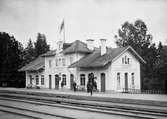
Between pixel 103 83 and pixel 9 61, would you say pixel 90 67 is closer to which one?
pixel 103 83

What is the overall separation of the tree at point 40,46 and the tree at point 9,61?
1582 cm

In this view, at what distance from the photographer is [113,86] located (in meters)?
33.7

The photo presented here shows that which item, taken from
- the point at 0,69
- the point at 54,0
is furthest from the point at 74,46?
the point at 54,0

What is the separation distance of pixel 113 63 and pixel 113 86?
286cm

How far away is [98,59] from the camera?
3541 centimetres

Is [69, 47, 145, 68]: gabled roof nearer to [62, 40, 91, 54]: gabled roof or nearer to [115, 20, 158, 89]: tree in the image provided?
[62, 40, 91, 54]: gabled roof

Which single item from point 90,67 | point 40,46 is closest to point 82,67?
point 90,67

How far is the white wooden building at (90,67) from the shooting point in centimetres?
3412

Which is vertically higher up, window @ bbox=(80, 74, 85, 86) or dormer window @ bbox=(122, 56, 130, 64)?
dormer window @ bbox=(122, 56, 130, 64)

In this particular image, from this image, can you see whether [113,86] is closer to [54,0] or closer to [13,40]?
[54,0]

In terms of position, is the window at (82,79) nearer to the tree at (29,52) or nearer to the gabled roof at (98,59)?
the gabled roof at (98,59)

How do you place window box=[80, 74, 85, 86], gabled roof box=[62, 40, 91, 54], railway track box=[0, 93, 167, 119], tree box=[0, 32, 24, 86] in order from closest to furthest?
railway track box=[0, 93, 167, 119] < window box=[80, 74, 85, 86] < gabled roof box=[62, 40, 91, 54] < tree box=[0, 32, 24, 86]

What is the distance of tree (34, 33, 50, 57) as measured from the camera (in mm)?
71562

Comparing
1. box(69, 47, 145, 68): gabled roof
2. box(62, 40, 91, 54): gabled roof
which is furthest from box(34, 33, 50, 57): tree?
box(69, 47, 145, 68): gabled roof
